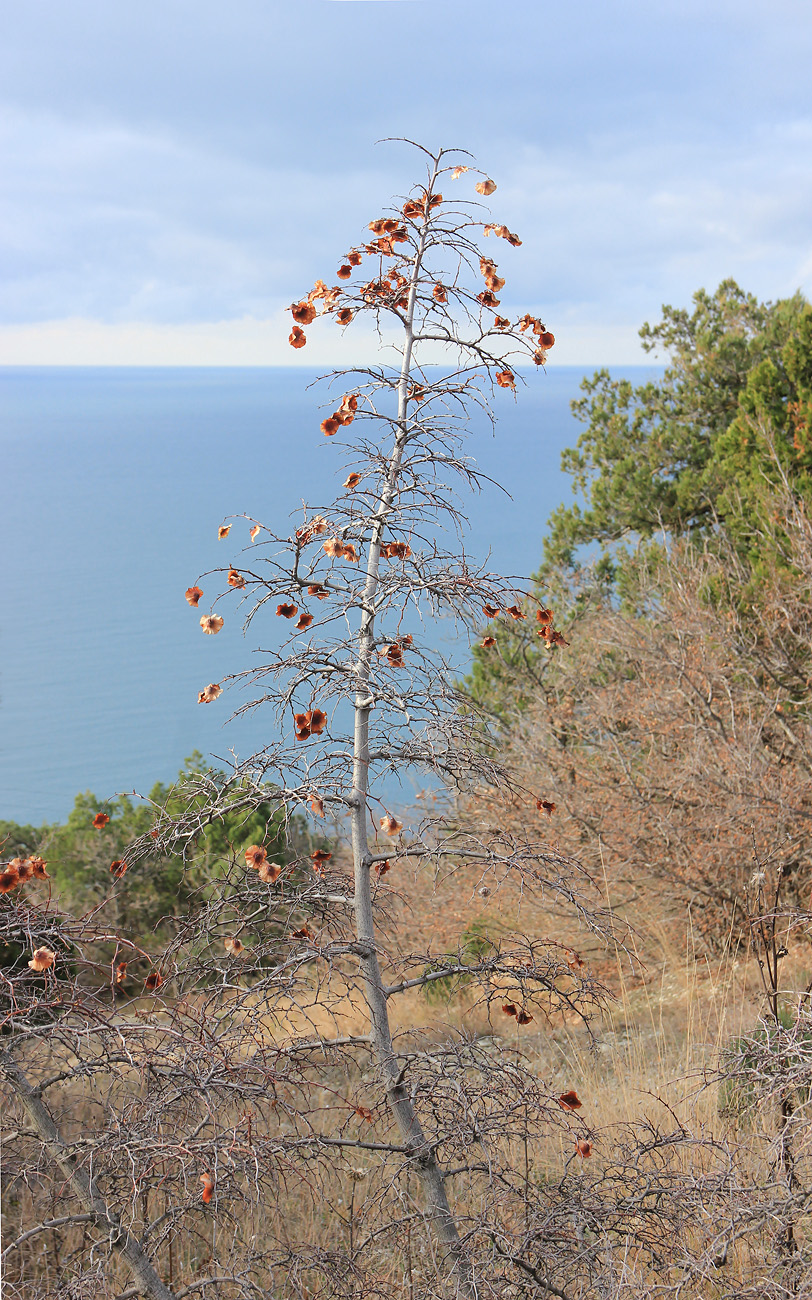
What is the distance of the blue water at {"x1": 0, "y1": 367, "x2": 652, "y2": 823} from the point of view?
37875mm

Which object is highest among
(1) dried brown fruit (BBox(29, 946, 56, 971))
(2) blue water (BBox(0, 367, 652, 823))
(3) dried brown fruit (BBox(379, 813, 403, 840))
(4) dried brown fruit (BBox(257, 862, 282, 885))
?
(2) blue water (BBox(0, 367, 652, 823))

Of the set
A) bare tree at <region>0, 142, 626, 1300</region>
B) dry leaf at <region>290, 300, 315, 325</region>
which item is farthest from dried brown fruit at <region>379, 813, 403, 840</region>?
dry leaf at <region>290, 300, 315, 325</region>

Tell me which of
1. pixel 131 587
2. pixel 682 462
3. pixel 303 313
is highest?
pixel 131 587

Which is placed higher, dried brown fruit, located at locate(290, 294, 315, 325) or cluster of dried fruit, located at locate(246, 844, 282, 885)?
dried brown fruit, located at locate(290, 294, 315, 325)

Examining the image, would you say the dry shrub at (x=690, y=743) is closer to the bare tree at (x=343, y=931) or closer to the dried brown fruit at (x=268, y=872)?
the bare tree at (x=343, y=931)

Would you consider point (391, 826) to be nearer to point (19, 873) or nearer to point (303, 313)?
point (19, 873)

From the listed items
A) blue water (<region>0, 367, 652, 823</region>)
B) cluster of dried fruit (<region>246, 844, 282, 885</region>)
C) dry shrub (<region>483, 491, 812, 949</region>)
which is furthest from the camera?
blue water (<region>0, 367, 652, 823</region>)

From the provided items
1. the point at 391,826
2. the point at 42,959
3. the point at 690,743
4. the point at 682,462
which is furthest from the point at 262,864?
the point at 682,462

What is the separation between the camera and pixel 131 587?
58.2 meters

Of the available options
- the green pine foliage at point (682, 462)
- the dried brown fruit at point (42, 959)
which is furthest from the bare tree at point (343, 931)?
the green pine foliage at point (682, 462)

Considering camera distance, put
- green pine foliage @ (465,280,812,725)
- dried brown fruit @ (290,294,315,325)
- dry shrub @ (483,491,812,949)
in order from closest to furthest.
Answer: dried brown fruit @ (290,294,315,325), dry shrub @ (483,491,812,949), green pine foliage @ (465,280,812,725)

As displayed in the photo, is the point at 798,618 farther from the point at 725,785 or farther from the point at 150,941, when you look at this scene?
the point at 150,941

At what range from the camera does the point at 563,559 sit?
12844 millimetres

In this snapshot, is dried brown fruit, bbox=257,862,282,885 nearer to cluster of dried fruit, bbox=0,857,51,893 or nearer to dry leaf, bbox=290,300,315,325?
cluster of dried fruit, bbox=0,857,51,893
